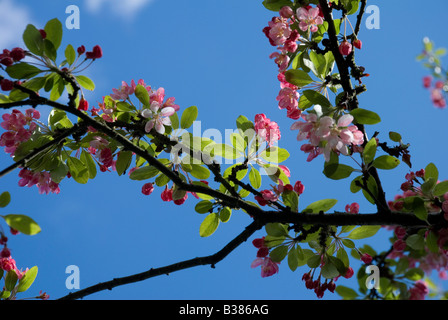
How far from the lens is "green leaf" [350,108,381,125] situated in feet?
5.75

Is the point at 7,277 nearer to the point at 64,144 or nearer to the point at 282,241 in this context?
the point at 64,144

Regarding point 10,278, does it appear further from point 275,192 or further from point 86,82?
point 275,192

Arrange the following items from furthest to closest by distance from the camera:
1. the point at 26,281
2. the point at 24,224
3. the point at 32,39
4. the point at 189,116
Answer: the point at 26,281 → the point at 189,116 → the point at 32,39 → the point at 24,224

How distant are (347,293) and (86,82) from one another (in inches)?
87.2

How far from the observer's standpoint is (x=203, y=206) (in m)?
2.02

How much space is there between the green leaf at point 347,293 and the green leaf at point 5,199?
2344mm

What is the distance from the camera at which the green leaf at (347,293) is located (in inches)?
114

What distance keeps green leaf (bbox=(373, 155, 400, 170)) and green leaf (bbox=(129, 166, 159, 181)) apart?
39.5 inches

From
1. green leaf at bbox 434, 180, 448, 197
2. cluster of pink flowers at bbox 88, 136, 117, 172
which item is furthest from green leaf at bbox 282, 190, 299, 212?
cluster of pink flowers at bbox 88, 136, 117, 172

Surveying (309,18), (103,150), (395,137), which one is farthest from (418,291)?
(103,150)

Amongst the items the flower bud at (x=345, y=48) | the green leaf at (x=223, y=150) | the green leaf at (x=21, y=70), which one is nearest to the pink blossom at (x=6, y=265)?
the green leaf at (x=21, y=70)

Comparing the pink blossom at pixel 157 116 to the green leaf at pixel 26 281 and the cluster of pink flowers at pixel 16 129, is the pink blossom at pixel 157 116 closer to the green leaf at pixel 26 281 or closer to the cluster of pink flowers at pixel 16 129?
the cluster of pink flowers at pixel 16 129
